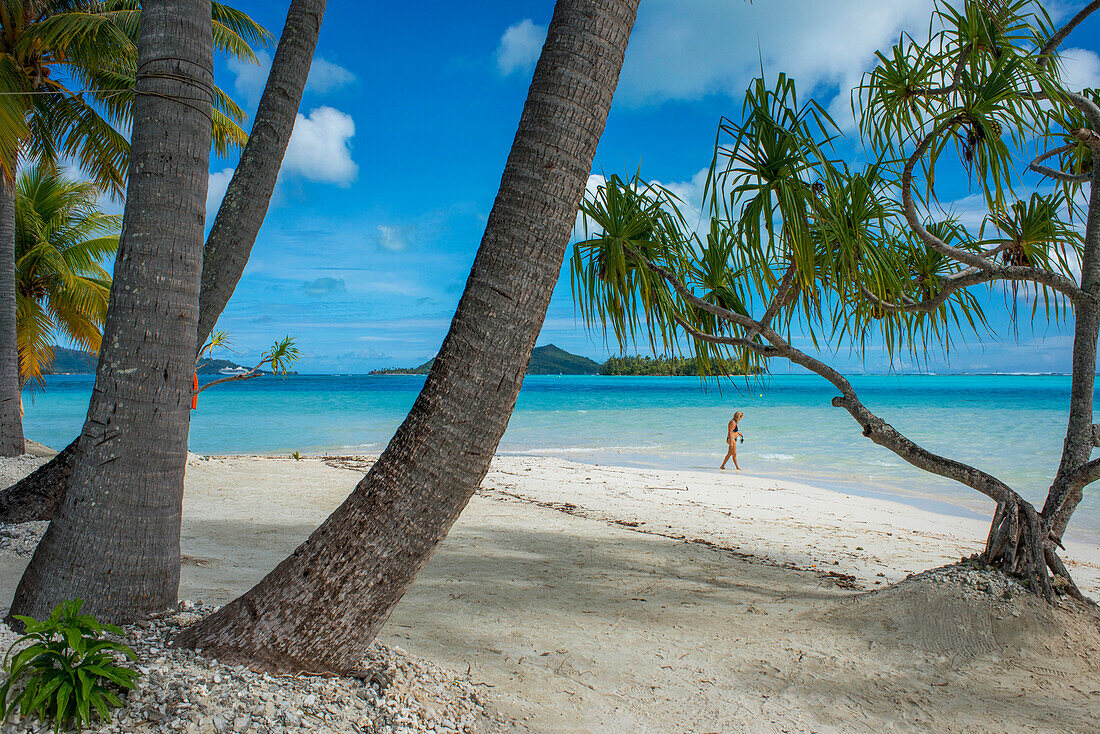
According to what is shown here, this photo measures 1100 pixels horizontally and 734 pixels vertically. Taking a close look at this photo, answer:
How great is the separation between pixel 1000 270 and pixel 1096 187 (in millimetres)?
883

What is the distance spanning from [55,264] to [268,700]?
15.5 metres

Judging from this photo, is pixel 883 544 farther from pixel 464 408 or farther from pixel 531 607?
pixel 464 408

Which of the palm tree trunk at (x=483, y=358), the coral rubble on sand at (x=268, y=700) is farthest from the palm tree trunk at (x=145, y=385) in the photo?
the palm tree trunk at (x=483, y=358)

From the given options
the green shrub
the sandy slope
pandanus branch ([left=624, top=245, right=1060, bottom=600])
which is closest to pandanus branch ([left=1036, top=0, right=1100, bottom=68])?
pandanus branch ([left=624, top=245, right=1060, bottom=600])

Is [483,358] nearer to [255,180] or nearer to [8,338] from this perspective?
[255,180]

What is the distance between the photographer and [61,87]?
34.6 ft

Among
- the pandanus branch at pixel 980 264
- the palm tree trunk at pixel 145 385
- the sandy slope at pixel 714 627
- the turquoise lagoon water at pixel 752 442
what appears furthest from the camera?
the turquoise lagoon water at pixel 752 442

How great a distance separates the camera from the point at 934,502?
11398 mm

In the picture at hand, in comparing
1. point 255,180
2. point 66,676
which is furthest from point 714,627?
point 255,180

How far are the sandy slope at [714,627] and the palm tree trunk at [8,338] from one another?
17.5 feet

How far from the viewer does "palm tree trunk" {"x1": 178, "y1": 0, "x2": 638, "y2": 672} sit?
224cm

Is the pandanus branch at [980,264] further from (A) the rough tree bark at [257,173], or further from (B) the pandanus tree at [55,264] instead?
(B) the pandanus tree at [55,264]

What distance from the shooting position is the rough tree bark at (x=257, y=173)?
396cm

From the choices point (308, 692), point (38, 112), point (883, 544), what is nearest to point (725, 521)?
point (883, 544)
